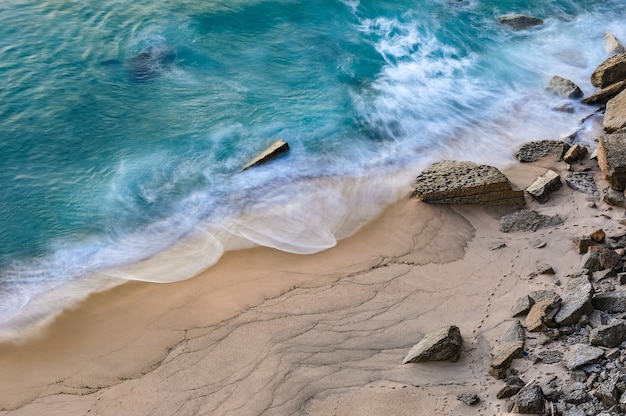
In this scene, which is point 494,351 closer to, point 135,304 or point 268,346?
point 268,346

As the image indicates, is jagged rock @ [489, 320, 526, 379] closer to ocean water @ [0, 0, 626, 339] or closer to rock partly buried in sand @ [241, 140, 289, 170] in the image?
ocean water @ [0, 0, 626, 339]

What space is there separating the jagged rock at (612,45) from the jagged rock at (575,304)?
7493 millimetres

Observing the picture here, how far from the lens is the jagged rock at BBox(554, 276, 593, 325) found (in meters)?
6.08

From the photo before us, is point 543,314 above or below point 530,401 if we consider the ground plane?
above

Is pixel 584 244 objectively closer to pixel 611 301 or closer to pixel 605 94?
pixel 611 301

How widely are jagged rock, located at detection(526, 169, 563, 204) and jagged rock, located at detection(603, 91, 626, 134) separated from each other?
5.32 feet

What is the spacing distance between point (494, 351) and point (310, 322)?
1.94 meters

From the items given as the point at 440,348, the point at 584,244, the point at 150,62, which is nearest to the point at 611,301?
the point at 584,244

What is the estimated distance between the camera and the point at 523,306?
21.3 feet

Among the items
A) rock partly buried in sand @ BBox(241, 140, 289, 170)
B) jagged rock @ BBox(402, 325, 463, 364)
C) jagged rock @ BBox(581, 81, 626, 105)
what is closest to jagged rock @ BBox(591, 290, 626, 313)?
jagged rock @ BBox(402, 325, 463, 364)

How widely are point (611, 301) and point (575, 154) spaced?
3.45 metres

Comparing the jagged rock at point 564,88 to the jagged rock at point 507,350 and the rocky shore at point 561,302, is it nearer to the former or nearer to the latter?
the rocky shore at point 561,302

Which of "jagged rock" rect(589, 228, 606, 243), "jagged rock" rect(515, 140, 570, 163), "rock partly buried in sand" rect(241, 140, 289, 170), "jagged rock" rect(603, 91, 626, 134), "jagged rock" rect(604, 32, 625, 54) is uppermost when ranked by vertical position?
"jagged rock" rect(604, 32, 625, 54)

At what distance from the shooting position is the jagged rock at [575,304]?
20.0ft
